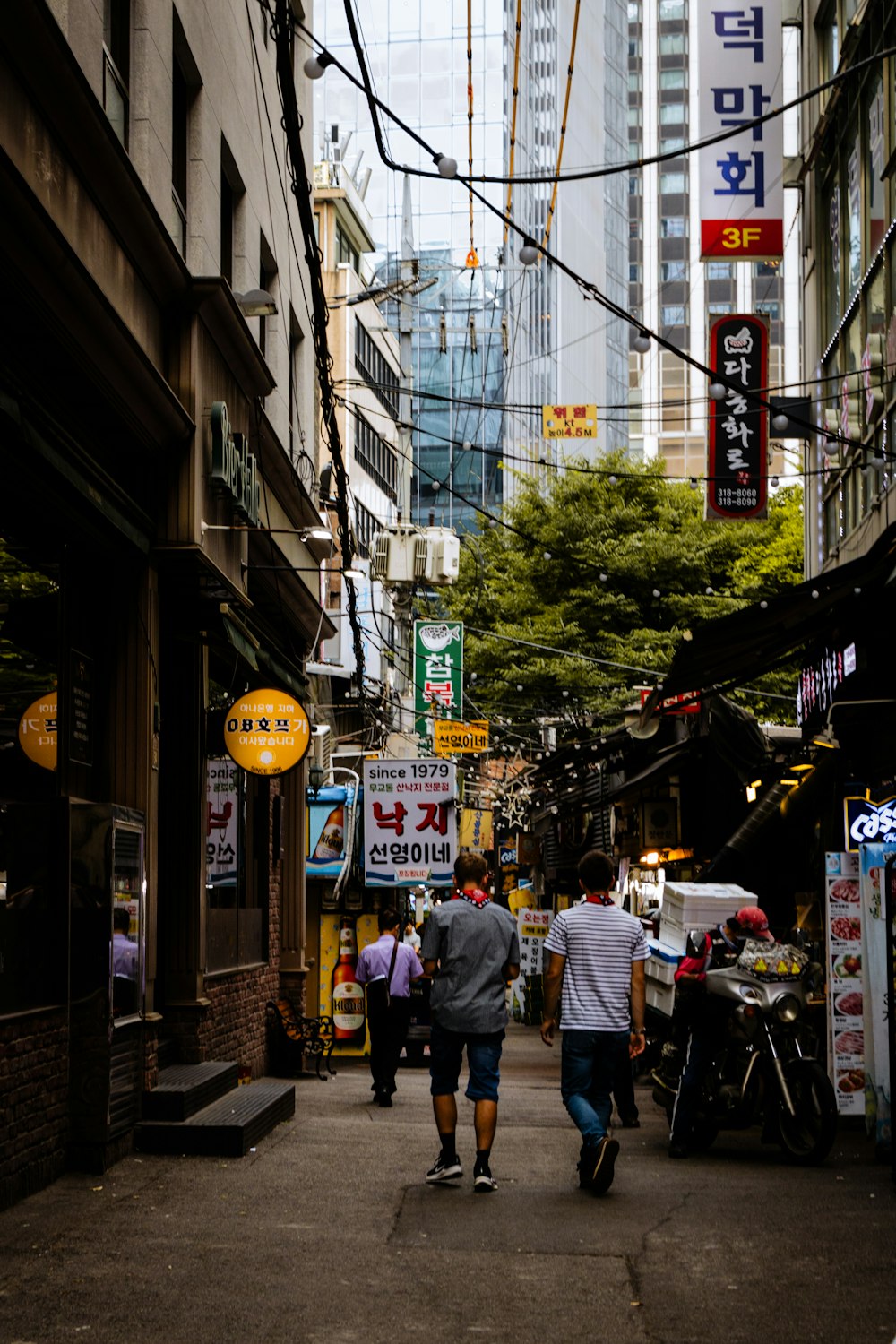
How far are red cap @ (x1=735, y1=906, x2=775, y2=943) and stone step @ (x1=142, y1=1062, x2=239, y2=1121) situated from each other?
4.15 meters

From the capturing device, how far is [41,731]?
34.5 feet

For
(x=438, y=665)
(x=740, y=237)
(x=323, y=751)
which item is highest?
(x=740, y=237)

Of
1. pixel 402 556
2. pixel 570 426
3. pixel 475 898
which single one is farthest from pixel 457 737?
pixel 475 898

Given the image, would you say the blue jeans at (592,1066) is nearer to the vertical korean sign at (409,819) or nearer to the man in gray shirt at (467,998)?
the man in gray shirt at (467,998)

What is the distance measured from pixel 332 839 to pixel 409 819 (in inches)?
166

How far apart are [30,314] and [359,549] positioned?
37638 mm

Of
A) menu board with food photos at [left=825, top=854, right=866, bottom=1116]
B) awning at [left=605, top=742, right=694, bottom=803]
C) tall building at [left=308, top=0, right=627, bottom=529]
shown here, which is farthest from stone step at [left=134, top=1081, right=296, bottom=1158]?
tall building at [left=308, top=0, right=627, bottom=529]

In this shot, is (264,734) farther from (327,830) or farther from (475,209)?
(475,209)

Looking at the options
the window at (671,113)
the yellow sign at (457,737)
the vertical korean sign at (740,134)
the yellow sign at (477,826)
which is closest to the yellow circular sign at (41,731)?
the vertical korean sign at (740,134)

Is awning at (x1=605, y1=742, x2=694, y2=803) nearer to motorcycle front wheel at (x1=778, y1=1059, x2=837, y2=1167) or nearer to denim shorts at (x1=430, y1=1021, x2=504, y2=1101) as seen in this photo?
motorcycle front wheel at (x1=778, y1=1059, x2=837, y2=1167)

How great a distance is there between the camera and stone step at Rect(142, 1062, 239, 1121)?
11484mm

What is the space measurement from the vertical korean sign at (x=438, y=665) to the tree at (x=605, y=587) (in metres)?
1.56

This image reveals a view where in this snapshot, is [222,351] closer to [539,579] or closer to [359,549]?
[539,579]

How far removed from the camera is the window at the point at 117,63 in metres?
11.9
